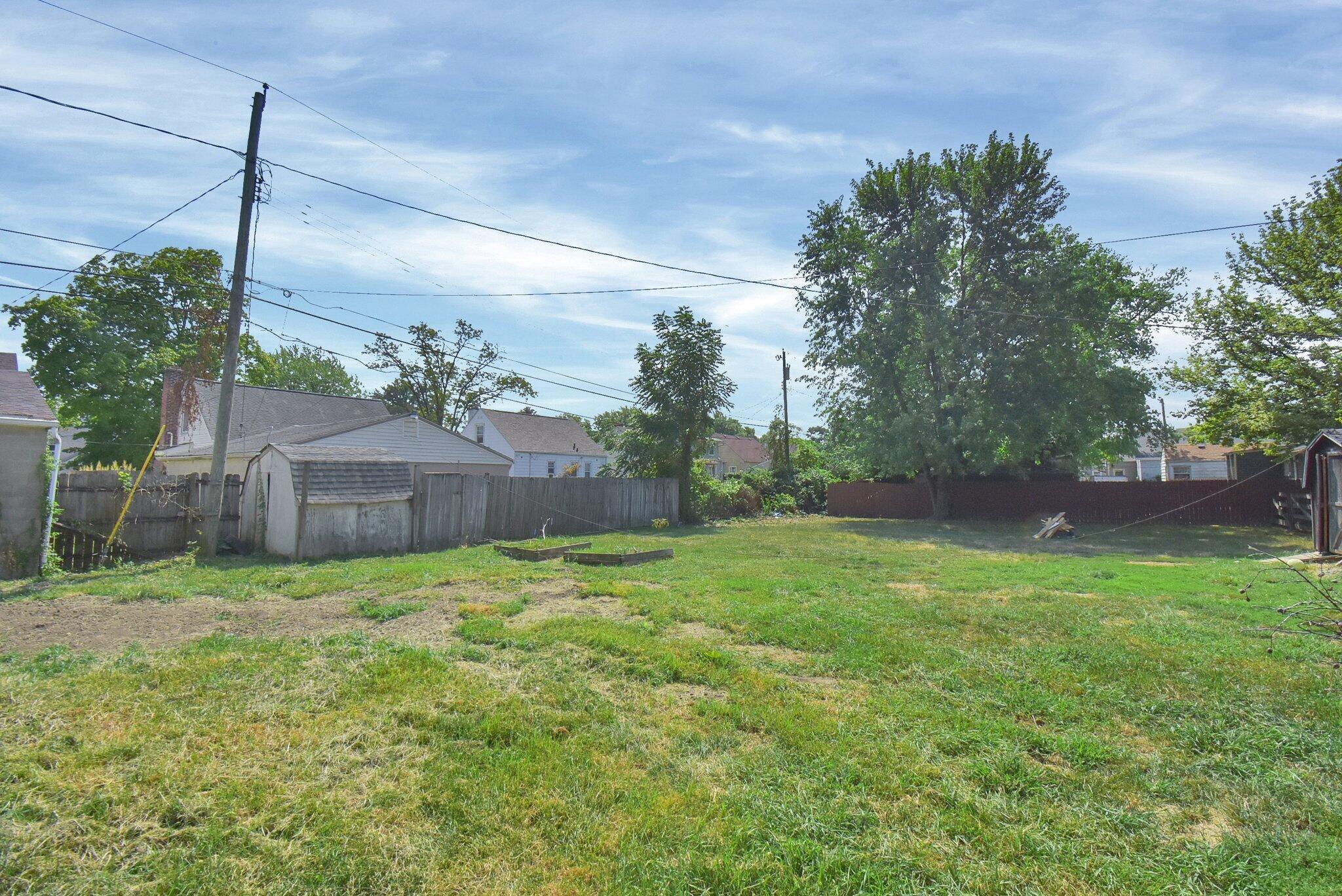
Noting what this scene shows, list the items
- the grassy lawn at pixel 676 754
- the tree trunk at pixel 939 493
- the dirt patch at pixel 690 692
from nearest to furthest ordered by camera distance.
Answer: the grassy lawn at pixel 676 754 < the dirt patch at pixel 690 692 < the tree trunk at pixel 939 493

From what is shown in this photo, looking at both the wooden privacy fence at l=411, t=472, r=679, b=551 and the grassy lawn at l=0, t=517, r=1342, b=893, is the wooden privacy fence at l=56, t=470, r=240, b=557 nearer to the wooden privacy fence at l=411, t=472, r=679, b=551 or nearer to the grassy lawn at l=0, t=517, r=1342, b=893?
the wooden privacy fence at l=411, t=472, r=679, b=551

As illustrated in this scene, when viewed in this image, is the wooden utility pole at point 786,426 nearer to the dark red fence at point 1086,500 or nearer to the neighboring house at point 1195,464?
the dark red fence at point 1086,500

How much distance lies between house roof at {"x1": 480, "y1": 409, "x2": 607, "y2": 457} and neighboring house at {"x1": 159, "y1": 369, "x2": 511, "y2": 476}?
540 inches

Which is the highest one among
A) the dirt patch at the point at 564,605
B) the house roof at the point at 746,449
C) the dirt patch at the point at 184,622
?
the house roof at the point at 746,449

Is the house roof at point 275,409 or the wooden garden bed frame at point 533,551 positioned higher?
the house roof at point 275,409

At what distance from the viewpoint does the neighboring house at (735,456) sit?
56.7m

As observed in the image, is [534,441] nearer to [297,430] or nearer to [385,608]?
[297,430]

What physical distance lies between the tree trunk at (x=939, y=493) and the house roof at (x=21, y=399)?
981 inches

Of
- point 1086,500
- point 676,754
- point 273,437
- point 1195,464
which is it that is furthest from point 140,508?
point 1195,464

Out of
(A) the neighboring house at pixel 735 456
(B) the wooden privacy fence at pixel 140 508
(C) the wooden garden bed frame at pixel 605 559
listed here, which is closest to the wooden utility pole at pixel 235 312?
(B) the wooden privacy fence at pixel 140 508

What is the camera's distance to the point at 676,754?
3.79 metres

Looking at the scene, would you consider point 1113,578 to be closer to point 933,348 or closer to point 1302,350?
point 933,348

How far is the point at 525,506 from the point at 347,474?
203 inches

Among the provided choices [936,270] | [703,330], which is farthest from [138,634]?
[936,270]
